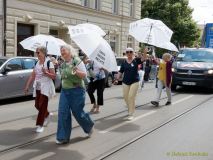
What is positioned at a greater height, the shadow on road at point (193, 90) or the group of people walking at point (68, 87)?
the group of people walking at point (68, 87)

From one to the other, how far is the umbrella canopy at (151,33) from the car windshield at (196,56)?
5.35m

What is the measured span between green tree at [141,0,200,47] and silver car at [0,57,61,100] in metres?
41.7

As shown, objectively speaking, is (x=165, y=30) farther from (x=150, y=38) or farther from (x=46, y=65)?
(x=46, y=65)

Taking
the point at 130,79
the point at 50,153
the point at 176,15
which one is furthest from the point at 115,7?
the point at 50,153

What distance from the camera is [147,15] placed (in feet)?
180

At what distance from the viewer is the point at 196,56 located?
19.0 m

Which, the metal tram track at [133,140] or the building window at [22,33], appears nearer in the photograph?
the metal tram track at [133,140]

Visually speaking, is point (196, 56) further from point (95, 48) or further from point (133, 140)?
point (95, 48)

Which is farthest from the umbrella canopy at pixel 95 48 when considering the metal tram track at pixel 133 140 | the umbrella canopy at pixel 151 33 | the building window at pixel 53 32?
the building window at pixel 53 32

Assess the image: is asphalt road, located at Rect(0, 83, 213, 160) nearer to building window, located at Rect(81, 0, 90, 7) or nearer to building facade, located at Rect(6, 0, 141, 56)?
building facade, located at Rect(6, 0, 141, 56)

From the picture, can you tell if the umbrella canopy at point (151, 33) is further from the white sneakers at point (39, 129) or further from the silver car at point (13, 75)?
→ the white sneakers at point (39, 129)

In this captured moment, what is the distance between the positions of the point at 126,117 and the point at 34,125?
2.43 meters

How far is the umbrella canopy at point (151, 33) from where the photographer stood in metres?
13.2

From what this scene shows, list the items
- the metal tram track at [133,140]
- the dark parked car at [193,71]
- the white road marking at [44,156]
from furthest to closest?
the dark parked car at [193,71] → the metal tram track at [133,140] → the white road marking at [44,156]
